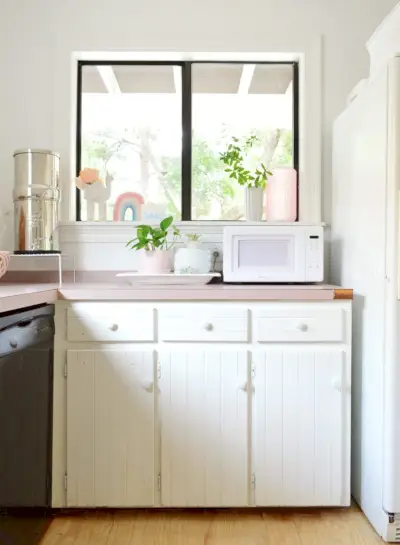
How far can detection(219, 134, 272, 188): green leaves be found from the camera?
8.17 ft

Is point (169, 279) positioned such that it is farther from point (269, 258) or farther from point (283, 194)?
point (283, 194)

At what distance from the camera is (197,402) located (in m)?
1.87

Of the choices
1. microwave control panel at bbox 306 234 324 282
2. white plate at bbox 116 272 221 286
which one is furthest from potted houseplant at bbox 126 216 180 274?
microwave control panel at bbox 306 234 324 282

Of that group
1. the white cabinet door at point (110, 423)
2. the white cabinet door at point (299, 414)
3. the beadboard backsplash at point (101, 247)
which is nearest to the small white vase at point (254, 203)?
the beadboard backsplash at point (101, 247)

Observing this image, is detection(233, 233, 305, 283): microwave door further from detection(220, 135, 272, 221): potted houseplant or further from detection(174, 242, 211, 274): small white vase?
detection(220, 135, 272, 221): potted houseplant

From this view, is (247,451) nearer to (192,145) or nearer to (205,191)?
(205,191)

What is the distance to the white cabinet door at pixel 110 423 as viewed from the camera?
187 centimetres

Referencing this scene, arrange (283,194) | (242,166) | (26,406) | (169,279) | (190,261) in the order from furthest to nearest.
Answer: (242,166), (283,194), (190,261), (169,279), (26,406)

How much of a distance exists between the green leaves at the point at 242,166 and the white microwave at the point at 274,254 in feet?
1.35

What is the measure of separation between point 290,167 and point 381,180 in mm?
813

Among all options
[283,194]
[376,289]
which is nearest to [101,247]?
[283,194]

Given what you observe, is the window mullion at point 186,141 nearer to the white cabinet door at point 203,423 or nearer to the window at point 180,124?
the window at point 180,124

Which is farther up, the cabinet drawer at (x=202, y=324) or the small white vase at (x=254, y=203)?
the small white vase at (x=254, y=203)

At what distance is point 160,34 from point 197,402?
5.68ft
